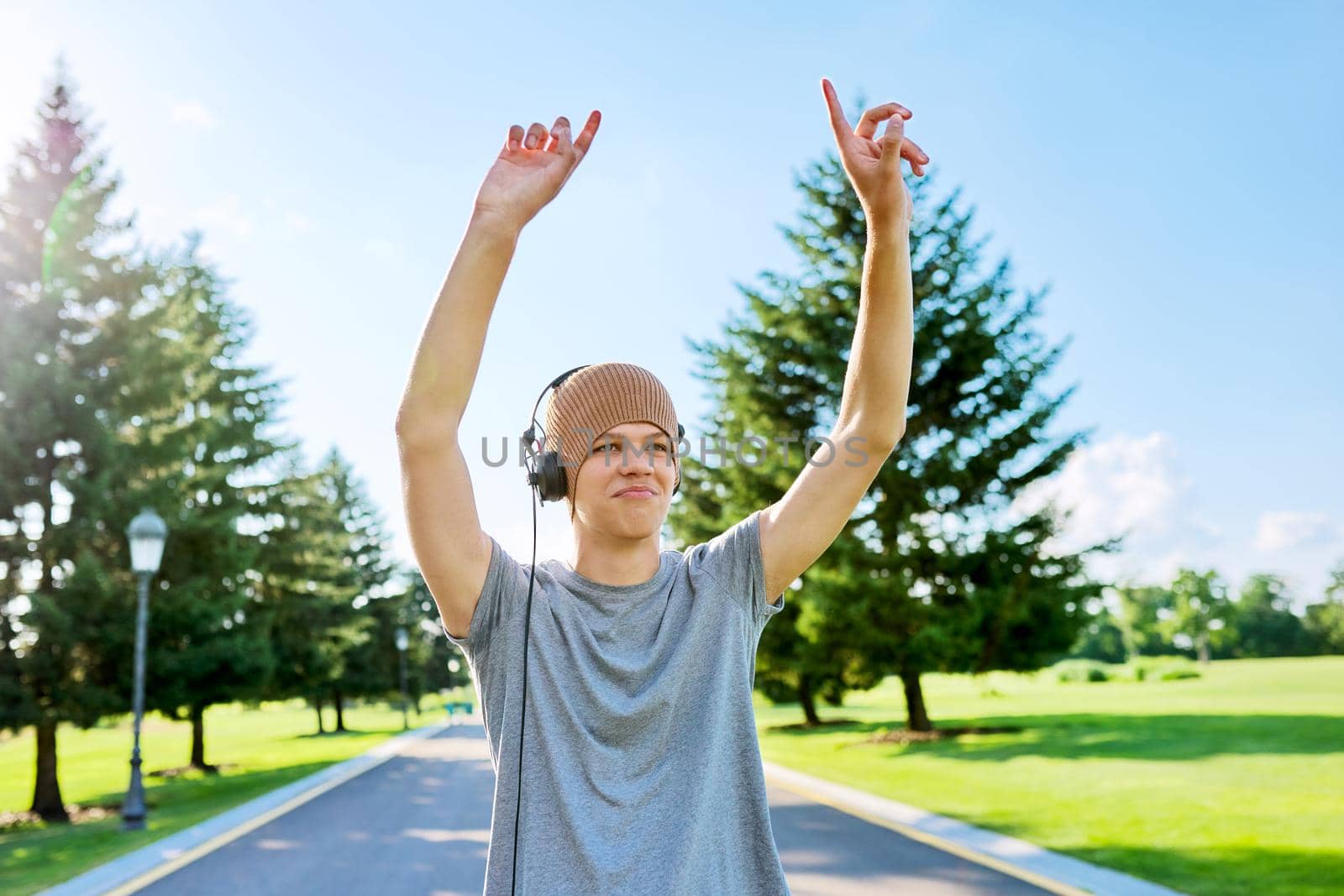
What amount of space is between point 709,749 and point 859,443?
555 mm

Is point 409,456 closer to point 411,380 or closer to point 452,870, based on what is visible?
point 411,380

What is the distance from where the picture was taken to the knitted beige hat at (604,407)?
5.64ft

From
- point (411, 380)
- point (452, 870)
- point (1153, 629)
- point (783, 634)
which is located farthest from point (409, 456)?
point (1153, 629)

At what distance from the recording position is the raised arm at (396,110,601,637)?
149 cm

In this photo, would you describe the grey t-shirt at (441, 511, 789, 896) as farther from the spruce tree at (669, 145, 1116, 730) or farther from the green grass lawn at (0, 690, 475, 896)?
the spruce tree at (669, 145, 1116, 730)

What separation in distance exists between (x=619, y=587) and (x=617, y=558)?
48mm

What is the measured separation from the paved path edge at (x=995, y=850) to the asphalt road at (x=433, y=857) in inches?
7.2

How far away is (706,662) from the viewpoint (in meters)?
1.64

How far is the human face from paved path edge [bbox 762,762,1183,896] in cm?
612

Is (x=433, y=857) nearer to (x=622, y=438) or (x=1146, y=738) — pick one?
(x=622, y=438)

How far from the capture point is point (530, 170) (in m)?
1.54

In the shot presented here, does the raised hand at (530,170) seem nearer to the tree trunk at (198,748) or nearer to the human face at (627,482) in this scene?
the human face at (627,482)

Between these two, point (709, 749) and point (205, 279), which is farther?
A: point (205, 279)

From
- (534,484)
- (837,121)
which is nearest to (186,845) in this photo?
(534,484)
